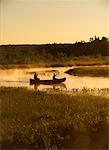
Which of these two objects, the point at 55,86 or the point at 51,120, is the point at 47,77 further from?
the point at 51,120

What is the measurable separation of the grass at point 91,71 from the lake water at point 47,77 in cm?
2

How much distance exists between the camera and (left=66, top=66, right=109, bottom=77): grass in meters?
2.06

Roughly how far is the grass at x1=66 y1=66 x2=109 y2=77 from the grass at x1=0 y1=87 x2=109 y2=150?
109mm

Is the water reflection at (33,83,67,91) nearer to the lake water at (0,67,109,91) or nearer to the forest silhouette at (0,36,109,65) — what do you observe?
the lake water at (0,67,109,91)

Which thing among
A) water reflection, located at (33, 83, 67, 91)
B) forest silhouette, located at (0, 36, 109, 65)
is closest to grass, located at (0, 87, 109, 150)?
water reflection, located at (33, 83, 67, 91)

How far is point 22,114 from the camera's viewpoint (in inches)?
80.4

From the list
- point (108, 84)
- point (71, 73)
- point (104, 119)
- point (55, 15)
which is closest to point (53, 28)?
point (55, 15)

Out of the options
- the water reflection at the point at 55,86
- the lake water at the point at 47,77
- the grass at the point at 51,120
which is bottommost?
the grass at the point at 51,120

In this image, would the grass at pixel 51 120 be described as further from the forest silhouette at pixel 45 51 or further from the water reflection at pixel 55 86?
the forest silhouette at pixel 45 51

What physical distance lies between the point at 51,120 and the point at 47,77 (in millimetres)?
209

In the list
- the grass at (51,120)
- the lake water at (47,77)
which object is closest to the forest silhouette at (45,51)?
the lake water at (47,77)

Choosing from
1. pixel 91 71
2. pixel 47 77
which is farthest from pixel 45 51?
pixel 91 71

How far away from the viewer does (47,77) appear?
2070 millimetres

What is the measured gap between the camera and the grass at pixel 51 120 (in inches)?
78.9
